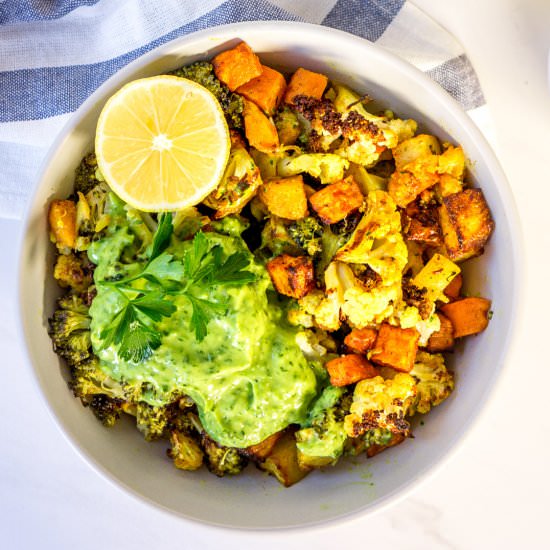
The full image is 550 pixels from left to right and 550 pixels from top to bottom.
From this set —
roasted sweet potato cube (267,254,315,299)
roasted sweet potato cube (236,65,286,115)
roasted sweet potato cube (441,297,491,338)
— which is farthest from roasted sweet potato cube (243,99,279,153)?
roasted sweet potato cube (441,297,491,338)

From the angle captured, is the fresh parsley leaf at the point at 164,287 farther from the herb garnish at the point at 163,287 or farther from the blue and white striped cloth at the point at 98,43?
the blue and white striped cloth at the point at 98,43

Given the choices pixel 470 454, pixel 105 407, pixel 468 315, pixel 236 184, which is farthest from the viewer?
pixel 470 454

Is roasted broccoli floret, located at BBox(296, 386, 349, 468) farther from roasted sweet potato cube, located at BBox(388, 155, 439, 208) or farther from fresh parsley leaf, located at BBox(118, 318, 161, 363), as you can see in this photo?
roasted sweet potato cube, located at BBox(388, 155, 439, 208)

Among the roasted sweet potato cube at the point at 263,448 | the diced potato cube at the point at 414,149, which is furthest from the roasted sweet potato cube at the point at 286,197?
the roasted sweet potato cube at the point at 263,448

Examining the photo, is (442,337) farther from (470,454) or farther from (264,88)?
(264,88)

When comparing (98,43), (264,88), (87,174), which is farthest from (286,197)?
(98,43)
